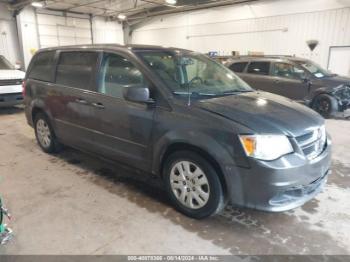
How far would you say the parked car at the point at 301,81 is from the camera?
22.4 feet

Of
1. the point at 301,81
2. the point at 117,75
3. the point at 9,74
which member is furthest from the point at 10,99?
the point at 301,81

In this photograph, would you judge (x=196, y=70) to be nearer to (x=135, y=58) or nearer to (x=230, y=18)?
(x=135, y=58)

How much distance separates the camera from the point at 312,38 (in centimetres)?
1046

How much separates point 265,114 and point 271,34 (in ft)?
34.2

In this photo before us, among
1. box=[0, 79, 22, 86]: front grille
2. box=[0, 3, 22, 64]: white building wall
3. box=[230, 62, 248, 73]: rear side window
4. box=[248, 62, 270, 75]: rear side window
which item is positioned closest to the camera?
box=[0, 79, 22, 86]: front grille

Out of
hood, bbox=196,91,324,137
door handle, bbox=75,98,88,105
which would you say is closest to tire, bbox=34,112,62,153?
door handle, bbox=75,98,88,105

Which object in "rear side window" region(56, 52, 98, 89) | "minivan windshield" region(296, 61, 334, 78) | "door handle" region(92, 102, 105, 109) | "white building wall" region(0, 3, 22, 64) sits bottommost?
"door handle" region(92, 102, 105, 109)

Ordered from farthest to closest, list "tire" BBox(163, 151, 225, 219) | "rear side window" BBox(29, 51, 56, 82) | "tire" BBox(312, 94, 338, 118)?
"tire" BBox(312, 94, 338, 118) < "rear side window" BBox(29, 51, 56, 82) < "tire" BBox(163, 151, 225, 219)

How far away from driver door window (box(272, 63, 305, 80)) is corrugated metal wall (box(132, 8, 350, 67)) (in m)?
4.13

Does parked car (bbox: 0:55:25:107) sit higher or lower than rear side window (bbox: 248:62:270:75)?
lower

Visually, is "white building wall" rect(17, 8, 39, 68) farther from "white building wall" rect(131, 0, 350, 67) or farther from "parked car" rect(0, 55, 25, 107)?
"white building wall" rect(131, 0, 350, 67)

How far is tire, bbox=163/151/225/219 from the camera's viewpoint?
227 cm

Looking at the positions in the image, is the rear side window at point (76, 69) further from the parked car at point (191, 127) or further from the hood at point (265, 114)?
the hood at point (265, 114)

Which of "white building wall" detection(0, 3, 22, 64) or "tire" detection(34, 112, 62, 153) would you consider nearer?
"tire" detection(34, 112, 62, 153)
